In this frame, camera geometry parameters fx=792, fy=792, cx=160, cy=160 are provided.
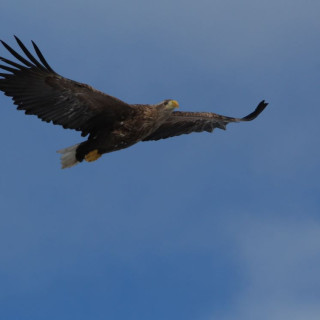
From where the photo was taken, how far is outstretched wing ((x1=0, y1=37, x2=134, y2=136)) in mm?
14688

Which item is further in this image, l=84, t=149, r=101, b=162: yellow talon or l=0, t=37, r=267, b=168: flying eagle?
l=84, t=149, r=101, b=162: yellow talon

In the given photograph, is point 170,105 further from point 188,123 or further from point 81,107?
point 188,123

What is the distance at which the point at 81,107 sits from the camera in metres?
15.1

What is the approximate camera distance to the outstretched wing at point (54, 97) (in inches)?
578

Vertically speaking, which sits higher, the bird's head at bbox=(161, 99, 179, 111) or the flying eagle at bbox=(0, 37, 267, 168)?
the bird's head at bbox=(161, 99, 179, 111)

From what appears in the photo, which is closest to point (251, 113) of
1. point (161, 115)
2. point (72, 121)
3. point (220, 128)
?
point (220, 128)

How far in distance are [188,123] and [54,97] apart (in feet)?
11.8

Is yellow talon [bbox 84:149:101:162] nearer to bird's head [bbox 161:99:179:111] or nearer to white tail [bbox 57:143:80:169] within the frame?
white tail [bbox 57:143:80:169]

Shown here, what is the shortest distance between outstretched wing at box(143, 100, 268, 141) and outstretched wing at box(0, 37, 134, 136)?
2.18 metres

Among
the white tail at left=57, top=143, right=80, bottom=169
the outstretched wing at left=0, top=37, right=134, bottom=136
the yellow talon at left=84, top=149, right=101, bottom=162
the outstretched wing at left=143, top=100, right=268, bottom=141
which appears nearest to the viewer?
the outstretched wing at left=0, top=37, right=134, bottom=136

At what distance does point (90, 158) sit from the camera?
50.9 ft

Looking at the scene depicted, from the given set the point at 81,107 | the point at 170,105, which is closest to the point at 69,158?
the point at 81,107

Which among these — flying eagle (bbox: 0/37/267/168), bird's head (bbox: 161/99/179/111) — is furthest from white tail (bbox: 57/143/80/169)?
bird's head (bbox: 161/99/179/111)

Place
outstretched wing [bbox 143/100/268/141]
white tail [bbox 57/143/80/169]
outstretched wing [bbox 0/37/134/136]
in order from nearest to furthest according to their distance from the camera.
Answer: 1. outstretched wing [bbox 0/37/134/136]
2. white tail [bbox 57/143/80/169]
3. outstretched wing [bbox 143/100/268/141]
